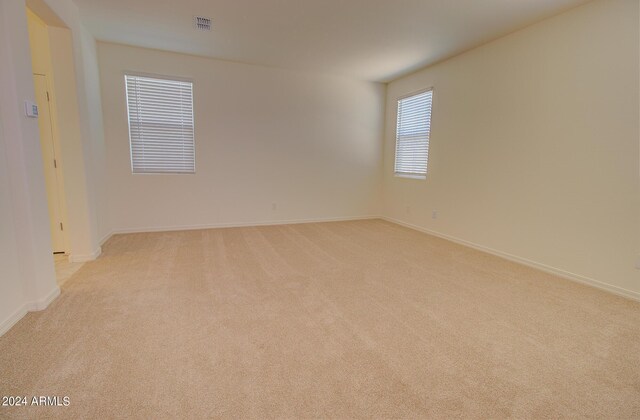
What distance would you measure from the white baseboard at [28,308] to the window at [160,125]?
253 centimetres

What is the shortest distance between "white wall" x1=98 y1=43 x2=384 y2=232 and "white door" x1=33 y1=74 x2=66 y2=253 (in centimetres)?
85

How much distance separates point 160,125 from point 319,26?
2.78 m

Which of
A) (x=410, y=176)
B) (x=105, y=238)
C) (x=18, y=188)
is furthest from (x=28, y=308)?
A: (x=410, y=176)

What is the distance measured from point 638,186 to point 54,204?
5906 millimetres

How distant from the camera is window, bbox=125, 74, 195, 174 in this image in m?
4.41

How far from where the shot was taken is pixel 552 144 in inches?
126

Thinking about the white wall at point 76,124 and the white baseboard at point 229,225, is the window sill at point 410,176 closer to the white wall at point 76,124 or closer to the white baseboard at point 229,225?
the white baseboard at point 229,225

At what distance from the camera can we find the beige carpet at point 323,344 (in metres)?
1.46

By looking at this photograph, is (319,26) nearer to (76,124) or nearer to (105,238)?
(76,124)

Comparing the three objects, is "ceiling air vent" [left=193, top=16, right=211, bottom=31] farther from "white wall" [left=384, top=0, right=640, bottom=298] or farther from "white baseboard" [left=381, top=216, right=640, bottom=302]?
"white baseboard" [left=381, top=216, right=640, bottom=302]

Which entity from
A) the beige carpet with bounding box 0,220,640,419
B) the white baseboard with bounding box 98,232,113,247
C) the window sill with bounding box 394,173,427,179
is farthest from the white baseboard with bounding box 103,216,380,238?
the beige carpet with bounding box 0,220,640,419

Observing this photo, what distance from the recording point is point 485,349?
1898 millimetres

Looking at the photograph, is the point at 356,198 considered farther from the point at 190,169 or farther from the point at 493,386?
the point at 493,386

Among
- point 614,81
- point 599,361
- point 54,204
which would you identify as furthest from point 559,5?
point 54,204
